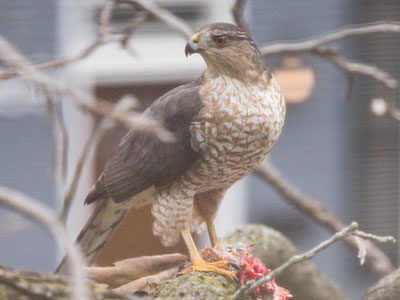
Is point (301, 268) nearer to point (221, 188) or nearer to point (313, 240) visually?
point (221, 188)

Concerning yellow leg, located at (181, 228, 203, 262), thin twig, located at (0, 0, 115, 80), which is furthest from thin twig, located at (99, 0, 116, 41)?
yellow leg, located at (181, 228, 203, 262)

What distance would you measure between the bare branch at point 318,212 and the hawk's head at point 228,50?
0.80 meters

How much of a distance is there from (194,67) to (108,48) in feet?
2.02

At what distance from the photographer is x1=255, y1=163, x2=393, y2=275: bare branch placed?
7.41ft

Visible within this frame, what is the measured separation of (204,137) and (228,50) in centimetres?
21

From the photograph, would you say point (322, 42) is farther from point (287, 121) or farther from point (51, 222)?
point (287, 121)

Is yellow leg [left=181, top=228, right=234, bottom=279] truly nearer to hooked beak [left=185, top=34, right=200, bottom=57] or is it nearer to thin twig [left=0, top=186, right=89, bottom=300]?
hooked beak [left=185, top=34, right=200, bottom=57]

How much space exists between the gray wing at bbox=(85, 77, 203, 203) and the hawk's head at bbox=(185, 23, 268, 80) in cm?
11

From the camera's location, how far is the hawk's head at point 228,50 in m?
1.51

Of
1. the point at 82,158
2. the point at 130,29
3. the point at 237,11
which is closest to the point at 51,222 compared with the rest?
the point at 82,158

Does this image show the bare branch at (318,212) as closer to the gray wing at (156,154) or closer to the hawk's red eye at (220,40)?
the gray wing at (156,154)

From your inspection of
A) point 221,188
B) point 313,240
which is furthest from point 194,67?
point 221,188

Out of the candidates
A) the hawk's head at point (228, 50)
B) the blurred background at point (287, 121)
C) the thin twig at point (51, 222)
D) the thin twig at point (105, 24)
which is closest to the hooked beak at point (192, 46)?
the hawk's head at point (228, 50)

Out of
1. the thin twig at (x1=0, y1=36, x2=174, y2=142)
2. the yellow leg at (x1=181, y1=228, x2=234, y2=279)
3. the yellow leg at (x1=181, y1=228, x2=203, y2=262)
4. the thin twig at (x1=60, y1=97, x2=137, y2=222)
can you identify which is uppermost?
the thin twig at (x1=0, y1=36, x2=174, y2=142)
